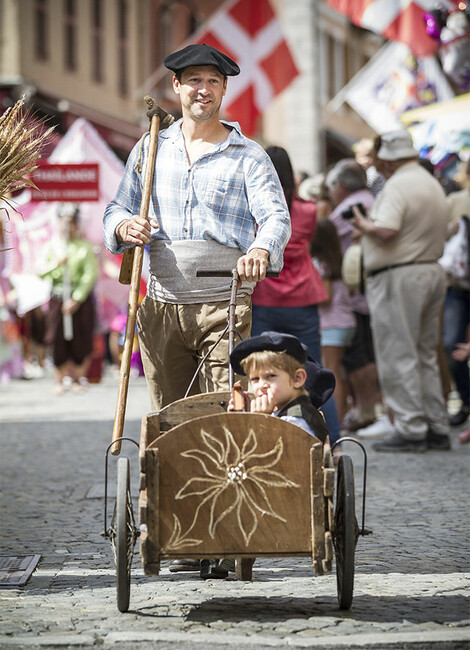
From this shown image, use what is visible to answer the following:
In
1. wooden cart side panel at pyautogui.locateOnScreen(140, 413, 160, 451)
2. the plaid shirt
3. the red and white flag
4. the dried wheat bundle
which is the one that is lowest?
wooden cart side panel at pyautogui.locateOnScreen(140, 413, 160, 451)

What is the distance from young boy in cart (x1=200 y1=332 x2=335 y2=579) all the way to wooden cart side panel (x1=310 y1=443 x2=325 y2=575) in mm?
331

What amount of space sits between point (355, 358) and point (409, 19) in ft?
20.9

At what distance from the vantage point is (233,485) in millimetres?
4832

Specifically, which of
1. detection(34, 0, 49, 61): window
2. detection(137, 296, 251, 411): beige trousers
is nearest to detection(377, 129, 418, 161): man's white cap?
detection(137, 296, 251, 411): beige trousers

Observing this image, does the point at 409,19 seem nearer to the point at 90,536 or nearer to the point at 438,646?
the point at 90,536

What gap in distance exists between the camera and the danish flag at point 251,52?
17.9 m

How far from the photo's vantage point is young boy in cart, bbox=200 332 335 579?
16.9 feet

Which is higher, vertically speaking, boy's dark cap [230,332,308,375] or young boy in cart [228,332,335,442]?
boy's dark cap [230,332,308,375]

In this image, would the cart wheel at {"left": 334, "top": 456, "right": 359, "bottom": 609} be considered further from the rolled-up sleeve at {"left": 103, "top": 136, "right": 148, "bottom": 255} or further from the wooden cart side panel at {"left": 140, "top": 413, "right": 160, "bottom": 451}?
the rolled-up sleeve at {"left": 103, "top": 136, "right": 148, "bottom": 255}

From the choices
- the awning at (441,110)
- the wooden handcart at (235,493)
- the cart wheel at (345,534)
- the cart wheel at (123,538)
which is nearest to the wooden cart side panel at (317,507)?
the wooden handcart at (235,493)

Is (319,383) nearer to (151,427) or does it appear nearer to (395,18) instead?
(151,427)

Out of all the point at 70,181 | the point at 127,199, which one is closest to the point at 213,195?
the point at 127,199

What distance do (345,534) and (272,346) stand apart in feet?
2.39

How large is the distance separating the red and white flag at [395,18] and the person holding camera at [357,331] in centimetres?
530
